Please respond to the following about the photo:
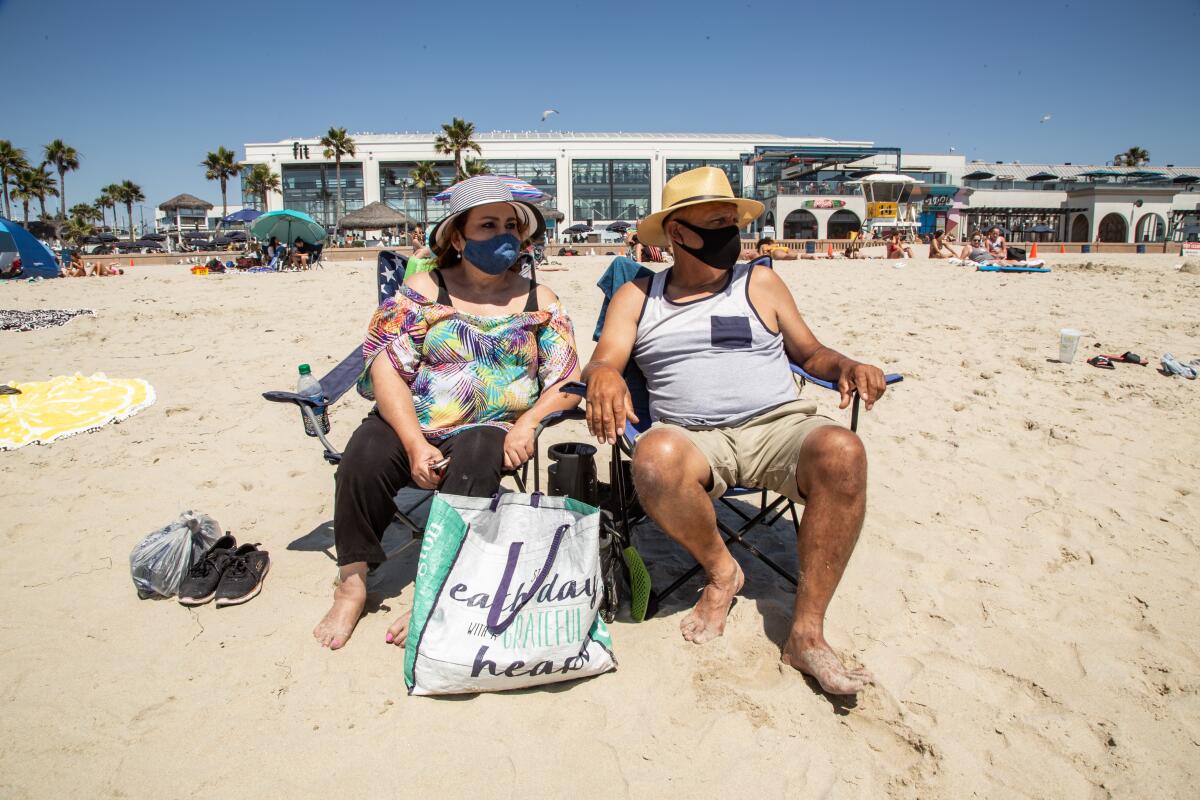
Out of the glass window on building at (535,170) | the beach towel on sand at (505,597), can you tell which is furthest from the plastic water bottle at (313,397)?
the glass window on building at (535,170)

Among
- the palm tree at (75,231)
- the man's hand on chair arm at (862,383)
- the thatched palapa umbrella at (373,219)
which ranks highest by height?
the palm tree at (75,231)

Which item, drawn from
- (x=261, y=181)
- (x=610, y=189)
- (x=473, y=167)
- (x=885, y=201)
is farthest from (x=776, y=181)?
(x=261, y=181)

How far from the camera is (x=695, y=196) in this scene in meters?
2.67

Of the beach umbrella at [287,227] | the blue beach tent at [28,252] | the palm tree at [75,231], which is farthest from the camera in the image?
the palm tree at [75,231]

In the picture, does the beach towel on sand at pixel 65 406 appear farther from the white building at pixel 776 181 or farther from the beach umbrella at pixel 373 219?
the white building at pixel 776 181

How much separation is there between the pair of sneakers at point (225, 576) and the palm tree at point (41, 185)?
62.3 metres

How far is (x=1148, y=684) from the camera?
2.01 m

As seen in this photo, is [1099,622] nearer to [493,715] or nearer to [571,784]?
[571,784]

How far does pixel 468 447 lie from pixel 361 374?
702 mm

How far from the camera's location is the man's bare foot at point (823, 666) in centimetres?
194

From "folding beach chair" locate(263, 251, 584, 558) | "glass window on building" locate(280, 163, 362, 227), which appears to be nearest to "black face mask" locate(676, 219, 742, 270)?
"folding beach chair" locate(263, 251, 584, 558)

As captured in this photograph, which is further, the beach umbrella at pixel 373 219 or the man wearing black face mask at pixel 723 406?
the beach umbrella at pixel 373 219

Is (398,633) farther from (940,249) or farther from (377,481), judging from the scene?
(940,249)

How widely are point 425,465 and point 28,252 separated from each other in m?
21.3
